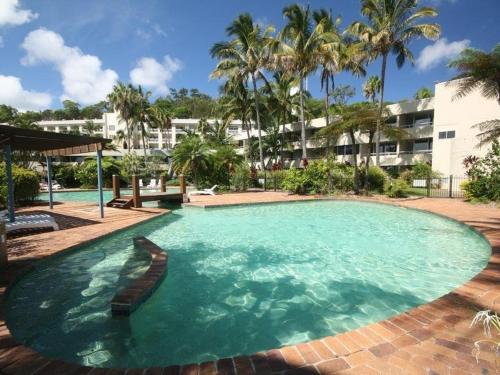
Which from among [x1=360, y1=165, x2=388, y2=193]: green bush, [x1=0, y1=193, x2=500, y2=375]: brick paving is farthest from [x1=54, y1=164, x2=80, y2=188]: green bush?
[x1=0, y1=193, x2=500, y2=375]: brick paving

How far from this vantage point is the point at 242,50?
82.4 feet

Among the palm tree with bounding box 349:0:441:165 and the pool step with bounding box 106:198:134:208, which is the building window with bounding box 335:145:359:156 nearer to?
the palm tree with bounding box 349:0:441:165

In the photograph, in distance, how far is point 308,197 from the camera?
17344mm

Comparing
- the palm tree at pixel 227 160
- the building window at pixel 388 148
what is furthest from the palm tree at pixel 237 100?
the building window at pixel 388 148

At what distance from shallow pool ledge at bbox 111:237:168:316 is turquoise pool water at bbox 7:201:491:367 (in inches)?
A: 5.2

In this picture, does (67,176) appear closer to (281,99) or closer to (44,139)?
(44,139)

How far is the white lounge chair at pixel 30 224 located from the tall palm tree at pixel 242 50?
19.8m

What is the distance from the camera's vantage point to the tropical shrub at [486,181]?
13281mm

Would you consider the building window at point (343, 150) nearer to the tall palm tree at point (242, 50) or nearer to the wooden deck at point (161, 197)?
the tall palm tree at point (242, 50)

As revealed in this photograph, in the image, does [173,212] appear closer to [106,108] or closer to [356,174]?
[356,174]

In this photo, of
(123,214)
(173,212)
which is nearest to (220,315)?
(123,214)

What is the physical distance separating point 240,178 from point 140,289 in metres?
17.8

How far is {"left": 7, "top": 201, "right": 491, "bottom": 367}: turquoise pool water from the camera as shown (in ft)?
12.1

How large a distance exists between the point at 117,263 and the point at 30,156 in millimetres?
27021
